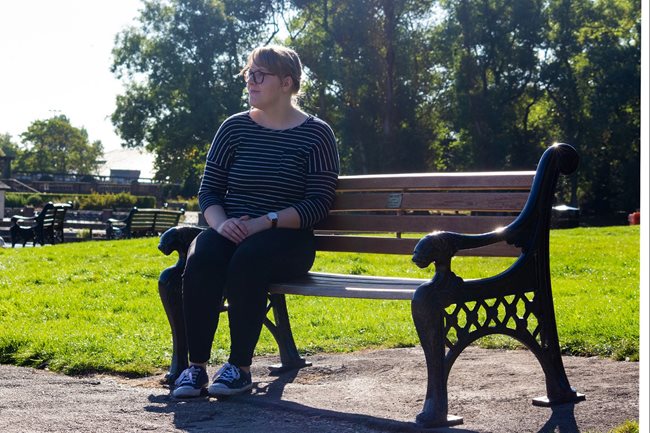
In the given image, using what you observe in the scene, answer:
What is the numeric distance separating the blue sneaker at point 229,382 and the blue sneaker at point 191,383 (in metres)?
0.11

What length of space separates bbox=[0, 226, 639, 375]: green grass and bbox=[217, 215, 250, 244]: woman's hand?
1.09 m

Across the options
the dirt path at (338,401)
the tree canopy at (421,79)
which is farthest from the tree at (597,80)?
the dirt path at (338,401)

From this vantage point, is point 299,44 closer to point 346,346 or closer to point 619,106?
point 619,106

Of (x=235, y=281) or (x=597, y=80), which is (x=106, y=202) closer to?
(x=597, y=80)

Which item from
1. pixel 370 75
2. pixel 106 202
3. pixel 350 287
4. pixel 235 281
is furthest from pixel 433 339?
pixel 106 202

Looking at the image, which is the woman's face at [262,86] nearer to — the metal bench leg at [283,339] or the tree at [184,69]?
the metal bench leg at [283,339]

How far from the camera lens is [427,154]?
49.4 meters

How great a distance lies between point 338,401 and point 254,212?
3.11 ft

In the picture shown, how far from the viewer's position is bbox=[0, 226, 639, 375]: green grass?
5.66 metres

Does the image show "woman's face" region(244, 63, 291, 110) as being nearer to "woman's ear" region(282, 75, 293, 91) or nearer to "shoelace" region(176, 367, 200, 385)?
"woman's ear" region(282, 75, 293, 91)

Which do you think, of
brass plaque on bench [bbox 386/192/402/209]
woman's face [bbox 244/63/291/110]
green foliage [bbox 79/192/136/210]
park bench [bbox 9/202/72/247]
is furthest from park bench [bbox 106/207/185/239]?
woman's face [bbox 244/63/291/110]

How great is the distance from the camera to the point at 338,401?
14.2ft

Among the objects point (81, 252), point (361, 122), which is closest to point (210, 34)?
point (361, 122)

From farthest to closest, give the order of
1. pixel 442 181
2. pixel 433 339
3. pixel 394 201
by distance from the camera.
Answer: pixel 394 201, pixel 442 181, pixel 433 339
